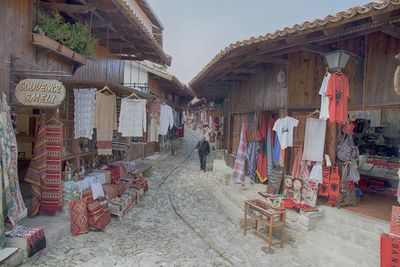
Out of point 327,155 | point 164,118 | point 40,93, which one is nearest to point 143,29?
point 40,93

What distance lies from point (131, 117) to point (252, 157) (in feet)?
13.3

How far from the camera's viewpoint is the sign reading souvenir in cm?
493

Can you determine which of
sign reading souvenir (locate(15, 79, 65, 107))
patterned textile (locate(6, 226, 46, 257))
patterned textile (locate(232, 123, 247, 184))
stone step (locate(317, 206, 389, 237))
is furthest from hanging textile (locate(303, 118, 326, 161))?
patterned textile (locate(6, 226, 46, 257))

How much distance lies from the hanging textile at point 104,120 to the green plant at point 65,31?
1.19m

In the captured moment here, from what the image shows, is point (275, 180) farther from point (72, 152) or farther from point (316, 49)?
point (72, 152)

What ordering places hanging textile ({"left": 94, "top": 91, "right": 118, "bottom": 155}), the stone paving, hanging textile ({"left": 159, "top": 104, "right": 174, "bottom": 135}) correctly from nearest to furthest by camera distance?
1. the stone paving
2. hanging textile ({"left": 94, "top": 91, "right": 118, "bottom": 155})
3. hanging textile ({"left": 159, "top": 104, "right": 174, "bottom": 135})

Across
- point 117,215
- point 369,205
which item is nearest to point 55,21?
point 117,215

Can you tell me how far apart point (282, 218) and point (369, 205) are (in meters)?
2.21

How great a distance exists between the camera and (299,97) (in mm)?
7117

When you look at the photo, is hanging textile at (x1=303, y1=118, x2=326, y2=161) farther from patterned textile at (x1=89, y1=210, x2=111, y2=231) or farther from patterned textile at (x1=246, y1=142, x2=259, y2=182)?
patterned textile at (x1=89, y1=210, x2=111, y2=231)

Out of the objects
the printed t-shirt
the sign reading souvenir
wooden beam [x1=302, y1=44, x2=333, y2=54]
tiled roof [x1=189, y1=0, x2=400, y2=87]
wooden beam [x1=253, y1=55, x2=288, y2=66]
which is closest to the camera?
tiled roof [x1=189, y1=0, x2=400, y2=87]

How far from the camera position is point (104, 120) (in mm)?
7238

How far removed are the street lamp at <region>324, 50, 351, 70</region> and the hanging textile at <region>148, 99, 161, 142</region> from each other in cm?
580

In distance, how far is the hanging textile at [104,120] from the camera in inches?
277
